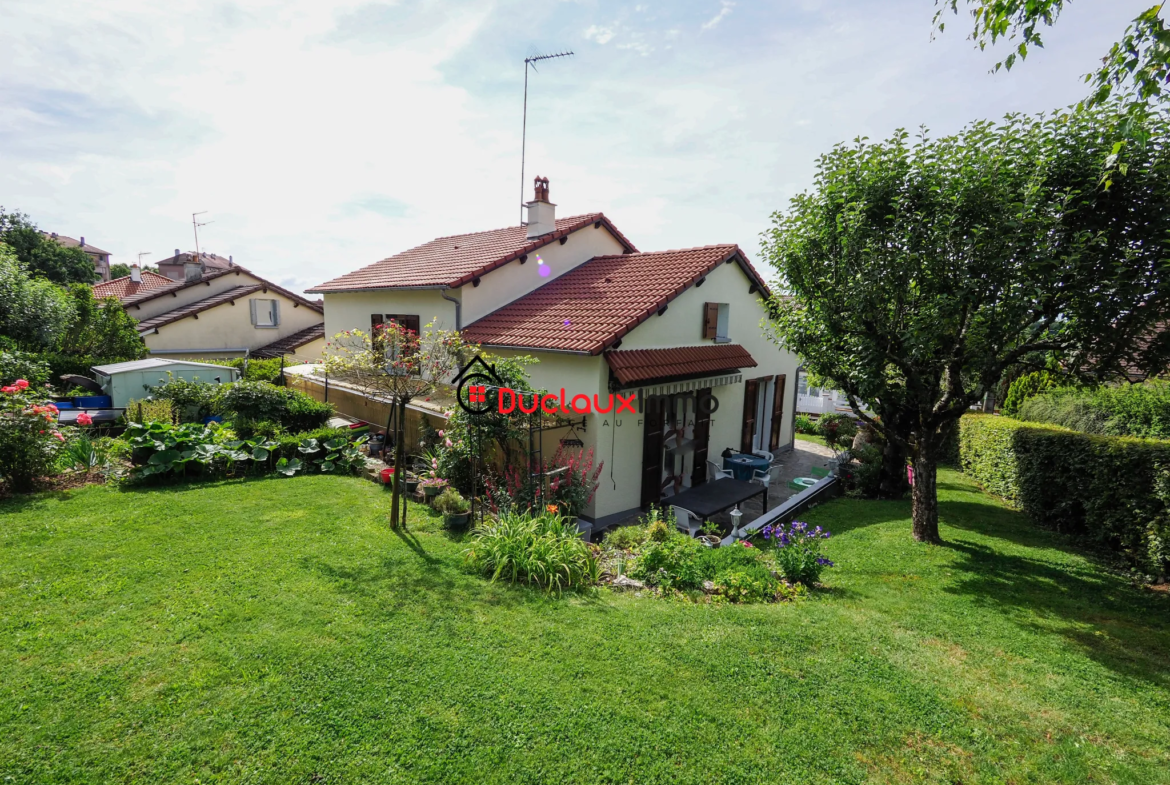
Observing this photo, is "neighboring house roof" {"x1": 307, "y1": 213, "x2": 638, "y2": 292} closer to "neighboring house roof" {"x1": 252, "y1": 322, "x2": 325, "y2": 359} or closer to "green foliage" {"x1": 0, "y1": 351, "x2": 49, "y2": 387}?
"green foliage" {"x1": 0, "y1": 351, "x2": 49, "y2": 387}

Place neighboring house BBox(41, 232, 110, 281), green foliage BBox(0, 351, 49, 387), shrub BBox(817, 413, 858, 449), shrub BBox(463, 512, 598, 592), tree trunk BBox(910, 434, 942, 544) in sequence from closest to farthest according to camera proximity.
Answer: shrub BBox(463, 512, 598, 592), tree trunk BBox(910, 434, 942, 544), green foliage BBox(0, 351, 49, 387), shrub BBox(817, 413, 858, 449), neighboring house BBox(41, 232, 110, 281)

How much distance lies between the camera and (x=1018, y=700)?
6.43 metres

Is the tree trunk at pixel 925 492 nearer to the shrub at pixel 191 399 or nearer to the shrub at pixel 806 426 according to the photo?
the shrub at pixel 806 426

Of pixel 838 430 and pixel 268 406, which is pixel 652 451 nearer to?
pixel 268 406

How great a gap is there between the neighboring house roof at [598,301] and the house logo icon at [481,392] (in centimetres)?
203

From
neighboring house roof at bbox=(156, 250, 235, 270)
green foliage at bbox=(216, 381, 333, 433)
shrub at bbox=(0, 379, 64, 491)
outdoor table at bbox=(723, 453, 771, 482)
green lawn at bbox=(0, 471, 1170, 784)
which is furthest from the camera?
neighboring house roof at bbox=(156, 250, 235, 270)

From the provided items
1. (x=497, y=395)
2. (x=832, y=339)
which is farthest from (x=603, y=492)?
(x=832, y=339)

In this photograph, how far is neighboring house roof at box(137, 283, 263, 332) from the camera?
33.5 m

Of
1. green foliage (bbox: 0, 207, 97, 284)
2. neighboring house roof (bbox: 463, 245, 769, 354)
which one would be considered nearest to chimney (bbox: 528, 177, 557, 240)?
neighboring house roof (bbox: 463, 245, 769, 354)

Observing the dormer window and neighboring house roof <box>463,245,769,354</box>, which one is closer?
neighboring house roof <box>463,245,769,354</box>

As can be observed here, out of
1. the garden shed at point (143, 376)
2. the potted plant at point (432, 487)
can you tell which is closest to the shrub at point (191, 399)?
the garden shed at point (143, 376)

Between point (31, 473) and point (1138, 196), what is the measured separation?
24.5 meters

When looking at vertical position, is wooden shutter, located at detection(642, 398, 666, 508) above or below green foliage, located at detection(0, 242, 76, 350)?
below

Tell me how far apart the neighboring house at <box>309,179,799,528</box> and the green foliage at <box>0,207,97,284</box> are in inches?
2344
